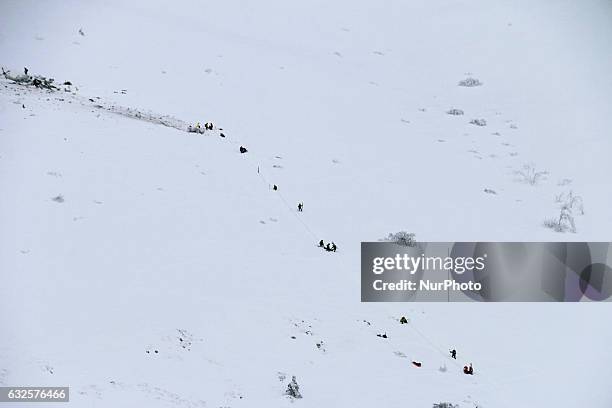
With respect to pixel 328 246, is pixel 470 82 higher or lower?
higher

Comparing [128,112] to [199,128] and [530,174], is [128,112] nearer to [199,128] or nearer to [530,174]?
[199,128]

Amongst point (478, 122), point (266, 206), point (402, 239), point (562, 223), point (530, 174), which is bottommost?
point (402, 239)

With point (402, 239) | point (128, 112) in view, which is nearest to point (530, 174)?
point (402, 239)

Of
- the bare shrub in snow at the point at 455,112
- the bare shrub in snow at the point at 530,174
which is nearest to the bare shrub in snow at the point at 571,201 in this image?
the bare shrub in snow at the point at 530,174

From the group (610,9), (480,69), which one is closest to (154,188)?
(480,69)

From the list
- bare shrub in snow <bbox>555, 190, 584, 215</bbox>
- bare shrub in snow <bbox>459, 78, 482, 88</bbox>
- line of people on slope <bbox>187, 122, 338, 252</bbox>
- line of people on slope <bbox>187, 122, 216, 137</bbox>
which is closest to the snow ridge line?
line of people on slope <bbox>187, 122, 216, 137</bbox>

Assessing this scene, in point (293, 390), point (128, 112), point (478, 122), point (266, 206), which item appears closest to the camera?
point (293, 390)
